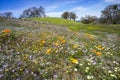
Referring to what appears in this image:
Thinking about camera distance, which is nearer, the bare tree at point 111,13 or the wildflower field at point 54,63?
the wildflower field at point 54,63

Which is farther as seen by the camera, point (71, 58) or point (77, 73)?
point (71, 58)

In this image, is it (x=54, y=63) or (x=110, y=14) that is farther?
(x=110, y=14)

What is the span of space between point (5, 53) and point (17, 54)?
0.78 meters

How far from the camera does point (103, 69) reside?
6.50 m

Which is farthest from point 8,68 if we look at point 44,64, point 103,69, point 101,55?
point 101,55

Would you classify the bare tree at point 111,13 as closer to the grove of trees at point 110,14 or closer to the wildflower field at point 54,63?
the grove of trees at point 110,14

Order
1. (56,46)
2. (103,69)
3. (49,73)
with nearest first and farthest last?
(49,73) → (103,69) → (56,46)

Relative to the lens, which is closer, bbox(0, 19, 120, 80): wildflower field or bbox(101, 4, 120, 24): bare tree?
bbox(0, 19, 120, 80): wildflower field

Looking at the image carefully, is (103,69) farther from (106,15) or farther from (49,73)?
(106,15)

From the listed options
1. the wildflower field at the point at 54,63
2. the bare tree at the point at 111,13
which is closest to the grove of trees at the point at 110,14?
the bare tree at the point at 111,13

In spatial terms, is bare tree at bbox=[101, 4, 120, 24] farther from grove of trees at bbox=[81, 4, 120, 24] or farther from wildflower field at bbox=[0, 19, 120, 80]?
wildflower field at bbox=[0, 19, 120, 80]

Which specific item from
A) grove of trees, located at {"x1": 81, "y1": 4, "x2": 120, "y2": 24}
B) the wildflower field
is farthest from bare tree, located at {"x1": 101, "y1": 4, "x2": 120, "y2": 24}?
the wildflower field

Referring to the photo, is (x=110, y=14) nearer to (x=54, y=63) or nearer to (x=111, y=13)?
(x=111, y=13)

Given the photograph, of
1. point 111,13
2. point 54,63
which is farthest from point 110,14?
point 54,63
